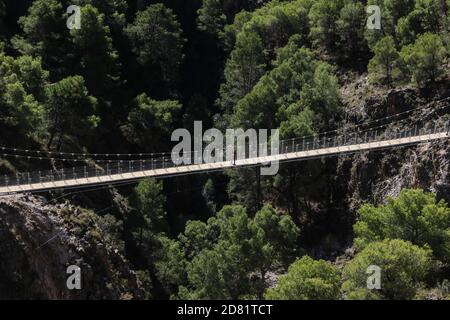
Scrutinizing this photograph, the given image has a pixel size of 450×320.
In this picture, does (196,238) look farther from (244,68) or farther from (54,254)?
(244,68)

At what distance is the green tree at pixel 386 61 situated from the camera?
5953 cm

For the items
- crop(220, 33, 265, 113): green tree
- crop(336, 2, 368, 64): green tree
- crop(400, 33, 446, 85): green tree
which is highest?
crop(336, 2, 368, 64): green tree

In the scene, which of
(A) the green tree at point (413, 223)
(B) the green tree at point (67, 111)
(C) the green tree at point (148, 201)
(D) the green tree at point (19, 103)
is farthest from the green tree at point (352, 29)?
(D) the green tree at point (19, 103)

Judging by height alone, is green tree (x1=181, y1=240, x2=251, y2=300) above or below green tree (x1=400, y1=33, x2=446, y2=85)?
below

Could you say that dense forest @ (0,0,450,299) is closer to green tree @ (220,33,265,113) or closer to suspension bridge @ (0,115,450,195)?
green tree @ (220,33,265,113)

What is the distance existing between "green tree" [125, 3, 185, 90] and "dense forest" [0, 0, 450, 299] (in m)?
0.15

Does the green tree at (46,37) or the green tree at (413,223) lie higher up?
the green tree at (46,37)

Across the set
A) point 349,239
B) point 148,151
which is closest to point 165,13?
point 148,151

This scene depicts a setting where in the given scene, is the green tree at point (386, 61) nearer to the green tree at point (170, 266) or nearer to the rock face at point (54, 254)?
the green tree at point (170, 266)

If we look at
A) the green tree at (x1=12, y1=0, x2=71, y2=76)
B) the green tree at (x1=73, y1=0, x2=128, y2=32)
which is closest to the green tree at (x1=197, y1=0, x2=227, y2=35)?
the green tree at (x1=73, y1=0, x2=128, y2=32)

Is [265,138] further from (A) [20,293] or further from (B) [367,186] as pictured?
(A) [20,293]

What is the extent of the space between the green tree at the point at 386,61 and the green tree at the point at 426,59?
1.28 m

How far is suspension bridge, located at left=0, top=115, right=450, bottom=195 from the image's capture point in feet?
164

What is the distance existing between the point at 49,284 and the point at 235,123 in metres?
22.8
